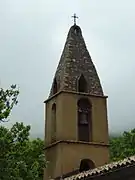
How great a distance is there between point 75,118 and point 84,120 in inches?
27.6

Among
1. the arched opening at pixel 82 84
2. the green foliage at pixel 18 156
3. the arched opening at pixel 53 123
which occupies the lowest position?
the green foliage at pixel 18 156

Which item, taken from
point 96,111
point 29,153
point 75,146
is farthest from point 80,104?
point 29,153

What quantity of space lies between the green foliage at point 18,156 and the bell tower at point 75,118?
329 centimetres

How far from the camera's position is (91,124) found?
19.3m

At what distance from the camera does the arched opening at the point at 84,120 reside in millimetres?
19016

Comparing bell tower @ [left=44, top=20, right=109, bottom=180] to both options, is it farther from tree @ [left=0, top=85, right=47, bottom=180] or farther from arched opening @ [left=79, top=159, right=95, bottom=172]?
tree @ [left=0, top=85, right=47, bottom=180]

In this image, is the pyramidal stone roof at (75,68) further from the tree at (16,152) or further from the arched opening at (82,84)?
the tree at (16,152)

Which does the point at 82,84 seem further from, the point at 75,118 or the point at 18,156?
the point at 18,156

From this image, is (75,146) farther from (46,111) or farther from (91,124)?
(46,111)

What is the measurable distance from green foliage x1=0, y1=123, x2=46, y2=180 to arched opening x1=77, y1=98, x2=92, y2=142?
14.0ft

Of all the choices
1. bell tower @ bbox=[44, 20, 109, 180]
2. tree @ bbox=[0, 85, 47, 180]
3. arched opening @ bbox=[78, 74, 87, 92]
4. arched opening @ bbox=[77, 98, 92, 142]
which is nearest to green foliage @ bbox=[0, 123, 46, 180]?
tree @ bbox=[0, 85, 47, 180]

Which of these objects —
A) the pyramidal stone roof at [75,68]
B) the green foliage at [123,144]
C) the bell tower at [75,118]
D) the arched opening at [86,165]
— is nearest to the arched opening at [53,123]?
the bell tower at [75,118]

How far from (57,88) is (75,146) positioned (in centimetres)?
316

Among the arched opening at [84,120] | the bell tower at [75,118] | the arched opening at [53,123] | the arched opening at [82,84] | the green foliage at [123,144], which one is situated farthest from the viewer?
the green foliage at [123,144]
